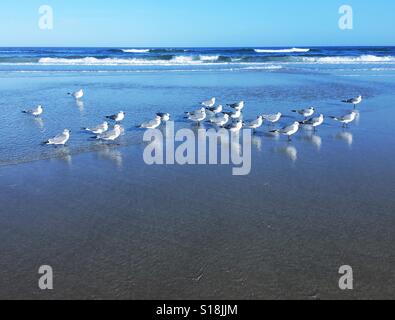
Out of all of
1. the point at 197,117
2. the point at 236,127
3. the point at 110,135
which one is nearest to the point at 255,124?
the point at 236,127

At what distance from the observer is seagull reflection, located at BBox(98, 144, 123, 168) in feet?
26.0

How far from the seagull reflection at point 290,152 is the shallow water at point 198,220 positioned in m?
0.02

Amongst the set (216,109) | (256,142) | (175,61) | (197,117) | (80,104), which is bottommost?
(256,142)

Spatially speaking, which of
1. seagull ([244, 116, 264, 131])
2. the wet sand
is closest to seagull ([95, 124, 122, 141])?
the wet sand

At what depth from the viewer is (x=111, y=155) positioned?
27.3 ft

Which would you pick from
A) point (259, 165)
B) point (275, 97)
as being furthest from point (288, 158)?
point (275, 97)

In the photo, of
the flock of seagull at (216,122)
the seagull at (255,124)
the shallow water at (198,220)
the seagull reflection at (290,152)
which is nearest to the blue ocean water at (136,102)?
the shallow water at (198,220)

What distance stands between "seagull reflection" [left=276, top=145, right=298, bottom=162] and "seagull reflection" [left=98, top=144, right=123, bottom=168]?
11.2ft

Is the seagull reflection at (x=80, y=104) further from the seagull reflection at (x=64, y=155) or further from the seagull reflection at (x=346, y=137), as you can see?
the seagull reflection at (x=346, y=137)

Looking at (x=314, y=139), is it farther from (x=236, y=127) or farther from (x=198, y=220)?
(x=198, y=220)

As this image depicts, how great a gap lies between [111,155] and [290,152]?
151 inches

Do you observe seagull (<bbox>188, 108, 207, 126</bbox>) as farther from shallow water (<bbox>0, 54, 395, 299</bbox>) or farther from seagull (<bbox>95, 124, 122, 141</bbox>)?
seagull (<bbox>95, 124, 122, 141</bbox>)
